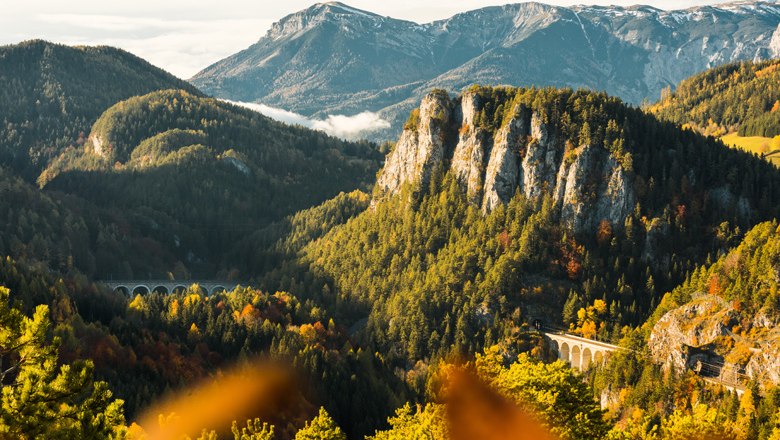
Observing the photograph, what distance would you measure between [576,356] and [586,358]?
263cm

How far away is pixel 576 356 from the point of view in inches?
6914

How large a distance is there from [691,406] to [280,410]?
59.5m

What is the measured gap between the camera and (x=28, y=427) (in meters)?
44.7

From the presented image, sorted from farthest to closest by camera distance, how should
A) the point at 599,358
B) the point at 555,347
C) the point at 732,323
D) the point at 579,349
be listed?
1. the point at 555,347
2. the point at 579,349
3. the point at 599,358
4. the point at 732,323

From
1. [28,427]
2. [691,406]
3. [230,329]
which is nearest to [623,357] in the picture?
[691,406]

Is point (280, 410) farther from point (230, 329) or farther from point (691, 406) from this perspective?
point (691, 406)

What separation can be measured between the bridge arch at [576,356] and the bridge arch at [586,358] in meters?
0.79

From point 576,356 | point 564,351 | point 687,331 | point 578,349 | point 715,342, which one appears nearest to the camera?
point 715,342

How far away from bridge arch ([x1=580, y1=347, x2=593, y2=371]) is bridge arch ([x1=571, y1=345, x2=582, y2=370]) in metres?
0.79

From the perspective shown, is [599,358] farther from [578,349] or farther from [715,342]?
[715,342]

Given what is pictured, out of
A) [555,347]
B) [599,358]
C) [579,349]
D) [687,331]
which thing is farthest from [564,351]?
[687,331]

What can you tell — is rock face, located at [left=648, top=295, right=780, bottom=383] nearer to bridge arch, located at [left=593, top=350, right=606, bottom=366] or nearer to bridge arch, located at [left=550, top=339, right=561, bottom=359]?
bridge arch, located at [left=593, top=350, right=606, bottom=366]

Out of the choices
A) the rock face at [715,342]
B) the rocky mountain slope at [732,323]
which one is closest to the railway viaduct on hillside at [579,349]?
the rocky mountain slope at [732,323]

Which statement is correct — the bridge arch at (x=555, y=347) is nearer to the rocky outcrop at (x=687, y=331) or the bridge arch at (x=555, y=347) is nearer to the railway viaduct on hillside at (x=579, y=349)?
the railway viaduct on hillside at (x=579, y=349)
